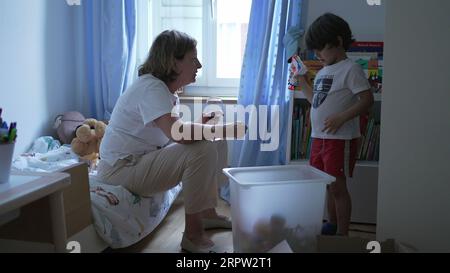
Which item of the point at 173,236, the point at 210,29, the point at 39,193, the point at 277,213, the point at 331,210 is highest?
the point at 210,29

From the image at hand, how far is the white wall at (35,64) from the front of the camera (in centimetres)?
186

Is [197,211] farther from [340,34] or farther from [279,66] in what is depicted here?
[279,66]

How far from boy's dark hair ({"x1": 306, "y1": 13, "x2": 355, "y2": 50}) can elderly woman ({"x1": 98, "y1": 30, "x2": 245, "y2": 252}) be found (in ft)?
1.54

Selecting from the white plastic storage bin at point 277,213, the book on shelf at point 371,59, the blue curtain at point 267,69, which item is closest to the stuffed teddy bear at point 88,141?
the blue curtain at point 267,69

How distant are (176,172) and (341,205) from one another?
67 centimetres

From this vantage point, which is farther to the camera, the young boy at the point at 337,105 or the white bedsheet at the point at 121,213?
the young boy at the point at 337,105

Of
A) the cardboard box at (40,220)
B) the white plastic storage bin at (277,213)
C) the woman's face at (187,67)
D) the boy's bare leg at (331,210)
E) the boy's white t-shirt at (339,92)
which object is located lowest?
the boy's bare leg at (331,210)

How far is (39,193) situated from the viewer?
762 millimetres

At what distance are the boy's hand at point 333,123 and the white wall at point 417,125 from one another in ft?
1.17

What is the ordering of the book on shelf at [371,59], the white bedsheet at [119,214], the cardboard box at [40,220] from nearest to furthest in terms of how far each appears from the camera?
the cardboard box at [40,220], the white bedsheet at [119,214], the book on shelf at [371,59]

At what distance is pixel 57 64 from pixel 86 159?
2.20 feet

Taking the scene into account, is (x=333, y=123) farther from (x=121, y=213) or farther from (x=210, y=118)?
(x=121, y=213)

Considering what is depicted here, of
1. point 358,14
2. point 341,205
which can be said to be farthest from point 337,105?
point 358,14

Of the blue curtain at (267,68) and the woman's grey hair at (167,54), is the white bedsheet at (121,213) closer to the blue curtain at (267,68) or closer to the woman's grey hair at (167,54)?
the woman's grey hair at (167,54)
